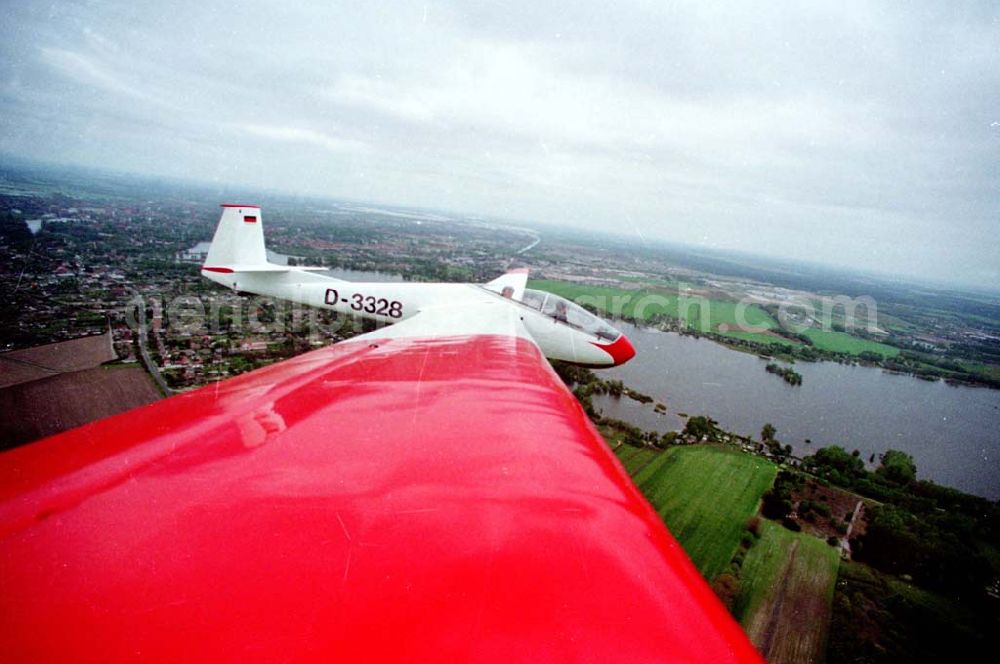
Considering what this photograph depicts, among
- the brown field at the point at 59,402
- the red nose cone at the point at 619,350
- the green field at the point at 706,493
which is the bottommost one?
the green field at the point at 706,493

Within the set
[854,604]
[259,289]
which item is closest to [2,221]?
[259,289]

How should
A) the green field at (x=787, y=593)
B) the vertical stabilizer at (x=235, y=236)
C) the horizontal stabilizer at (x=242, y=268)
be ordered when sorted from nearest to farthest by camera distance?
the horizontal stabilizer at (x=242, y=268) → the vertical stabilizer at (x=235, y=236) → the green field at (x=787, y=593)

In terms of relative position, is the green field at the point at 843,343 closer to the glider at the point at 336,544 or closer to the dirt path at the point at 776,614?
the dirt path at the point at 776,614

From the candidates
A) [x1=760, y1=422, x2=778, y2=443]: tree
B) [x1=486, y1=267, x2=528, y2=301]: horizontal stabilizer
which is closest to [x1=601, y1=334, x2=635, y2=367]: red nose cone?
[x1=486, y1=267, x2=528, y2=301]: horizontal stabilizer

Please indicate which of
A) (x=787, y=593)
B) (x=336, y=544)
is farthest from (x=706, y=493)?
(x=336, y=544)

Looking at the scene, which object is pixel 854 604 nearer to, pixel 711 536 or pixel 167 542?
→ pixel 711 536

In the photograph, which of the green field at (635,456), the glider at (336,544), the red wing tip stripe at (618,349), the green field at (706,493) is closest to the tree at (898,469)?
the green field at (706,493)
